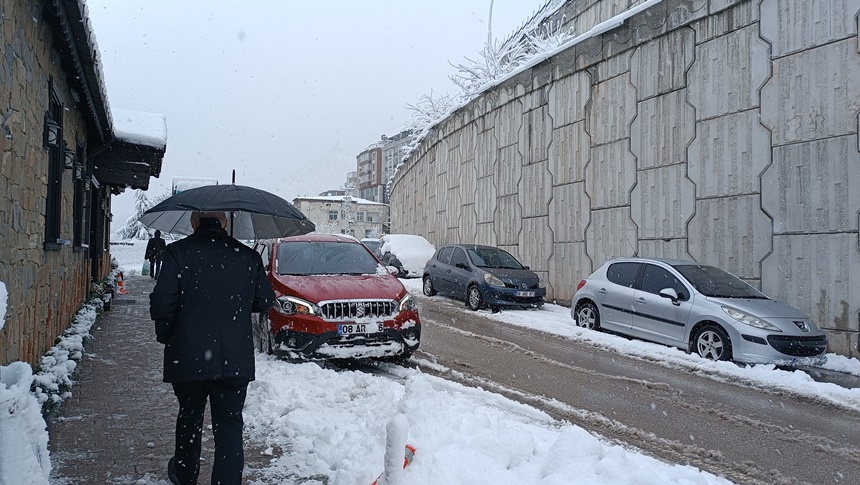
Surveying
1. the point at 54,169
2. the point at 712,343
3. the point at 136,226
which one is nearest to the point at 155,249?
the point at 54,169

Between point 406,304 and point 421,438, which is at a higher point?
point 406,304

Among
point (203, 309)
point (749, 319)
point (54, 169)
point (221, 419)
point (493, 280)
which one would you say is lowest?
point (221, 419)

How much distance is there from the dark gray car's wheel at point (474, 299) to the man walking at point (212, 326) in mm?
10406

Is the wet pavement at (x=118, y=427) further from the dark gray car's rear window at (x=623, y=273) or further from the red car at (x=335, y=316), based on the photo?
the dark gray car's rear window at (x=623, y=273)

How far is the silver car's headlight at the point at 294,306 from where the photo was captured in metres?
7.06

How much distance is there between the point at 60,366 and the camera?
6098 mm

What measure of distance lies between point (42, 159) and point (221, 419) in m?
4.24

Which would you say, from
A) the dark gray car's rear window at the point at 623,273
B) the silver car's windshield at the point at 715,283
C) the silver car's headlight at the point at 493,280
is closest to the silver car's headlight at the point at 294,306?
the dark gray car's rear window at the point at 623,273

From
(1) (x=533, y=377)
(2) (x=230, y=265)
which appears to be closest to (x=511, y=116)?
(1) (x=533, y=377)

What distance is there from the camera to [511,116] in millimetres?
18141

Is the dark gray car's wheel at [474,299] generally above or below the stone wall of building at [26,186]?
below

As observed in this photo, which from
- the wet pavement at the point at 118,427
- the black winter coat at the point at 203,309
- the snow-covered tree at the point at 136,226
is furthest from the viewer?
the snow-covered tree at the point at 136,226

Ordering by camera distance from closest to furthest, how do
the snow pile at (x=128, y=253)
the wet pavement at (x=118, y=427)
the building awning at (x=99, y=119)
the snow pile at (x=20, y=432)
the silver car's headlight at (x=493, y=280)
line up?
the snow pile at (x=20, y=432)
the wet pavement at (x=118, y=427)
the building awning at (x=99, y=119)
the silver car's headlight at (x=493, y=280)
the snow pile at (x=128, y=253)

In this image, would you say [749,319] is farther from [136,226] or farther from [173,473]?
[136,226]
